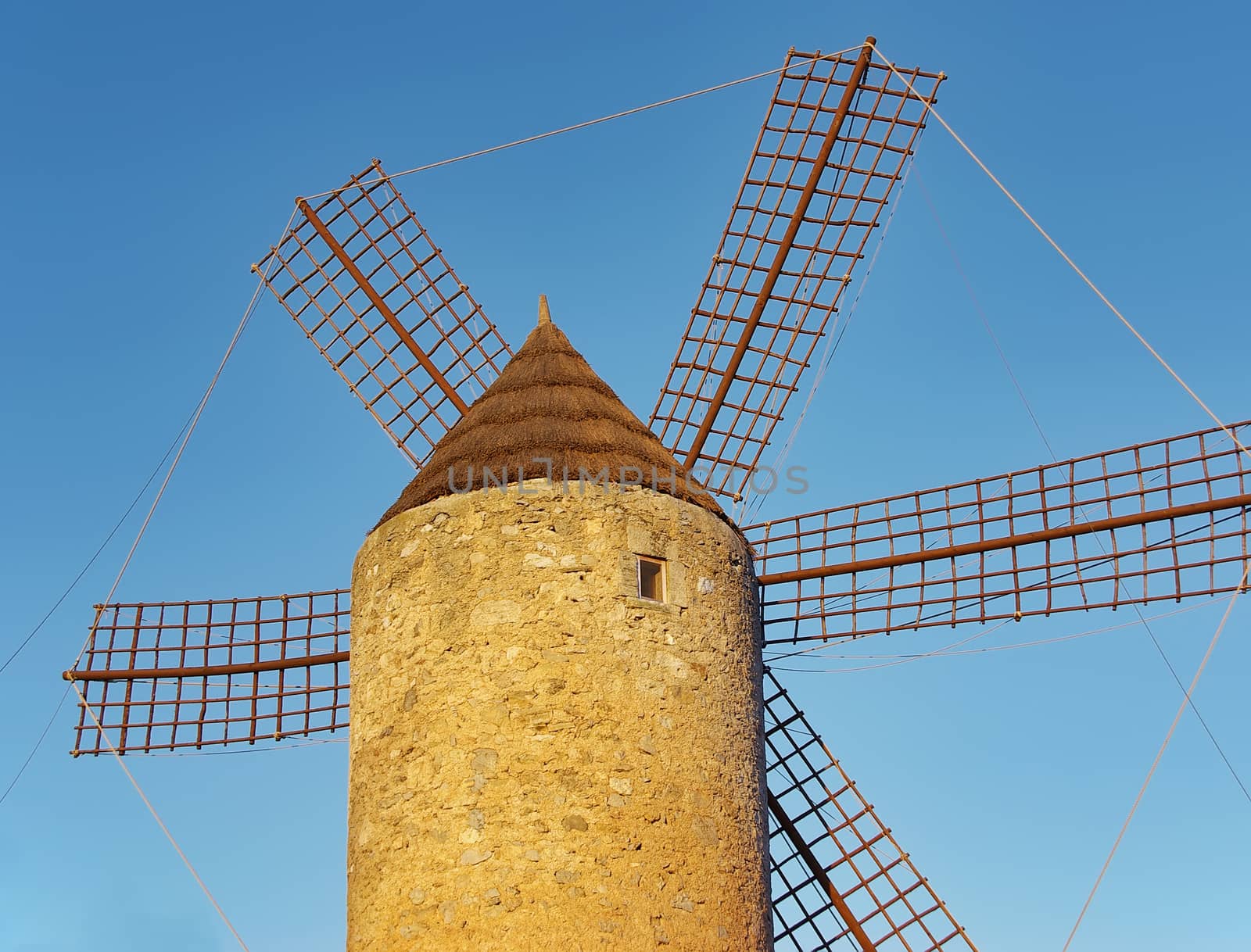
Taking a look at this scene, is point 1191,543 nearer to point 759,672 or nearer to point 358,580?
point 759,672

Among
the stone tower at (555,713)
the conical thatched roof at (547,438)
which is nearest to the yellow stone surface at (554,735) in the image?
the stone tower at (555,713)

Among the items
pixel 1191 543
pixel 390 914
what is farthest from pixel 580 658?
pixel 1191 543

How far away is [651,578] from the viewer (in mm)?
8023

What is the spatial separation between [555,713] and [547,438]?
155 cm

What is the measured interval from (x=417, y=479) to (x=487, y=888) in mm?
2362

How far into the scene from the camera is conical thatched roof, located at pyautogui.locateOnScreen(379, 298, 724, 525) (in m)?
8.24

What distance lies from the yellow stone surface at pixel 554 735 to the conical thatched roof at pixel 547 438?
6.4 inches

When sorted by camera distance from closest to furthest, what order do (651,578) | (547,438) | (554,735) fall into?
(554,735) → (651,578) → (547,438)

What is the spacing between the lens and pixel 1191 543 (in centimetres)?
884

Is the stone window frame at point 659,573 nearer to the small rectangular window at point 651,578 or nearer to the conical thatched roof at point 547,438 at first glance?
the small rectangular window at point 651,578

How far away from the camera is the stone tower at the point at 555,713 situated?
7223 mm

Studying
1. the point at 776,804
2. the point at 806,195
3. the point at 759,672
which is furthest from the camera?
the point at 806,195

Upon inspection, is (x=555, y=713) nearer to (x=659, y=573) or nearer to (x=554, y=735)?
(x=554, y=735)

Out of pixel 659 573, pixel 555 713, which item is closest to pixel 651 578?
pixel 659 573
